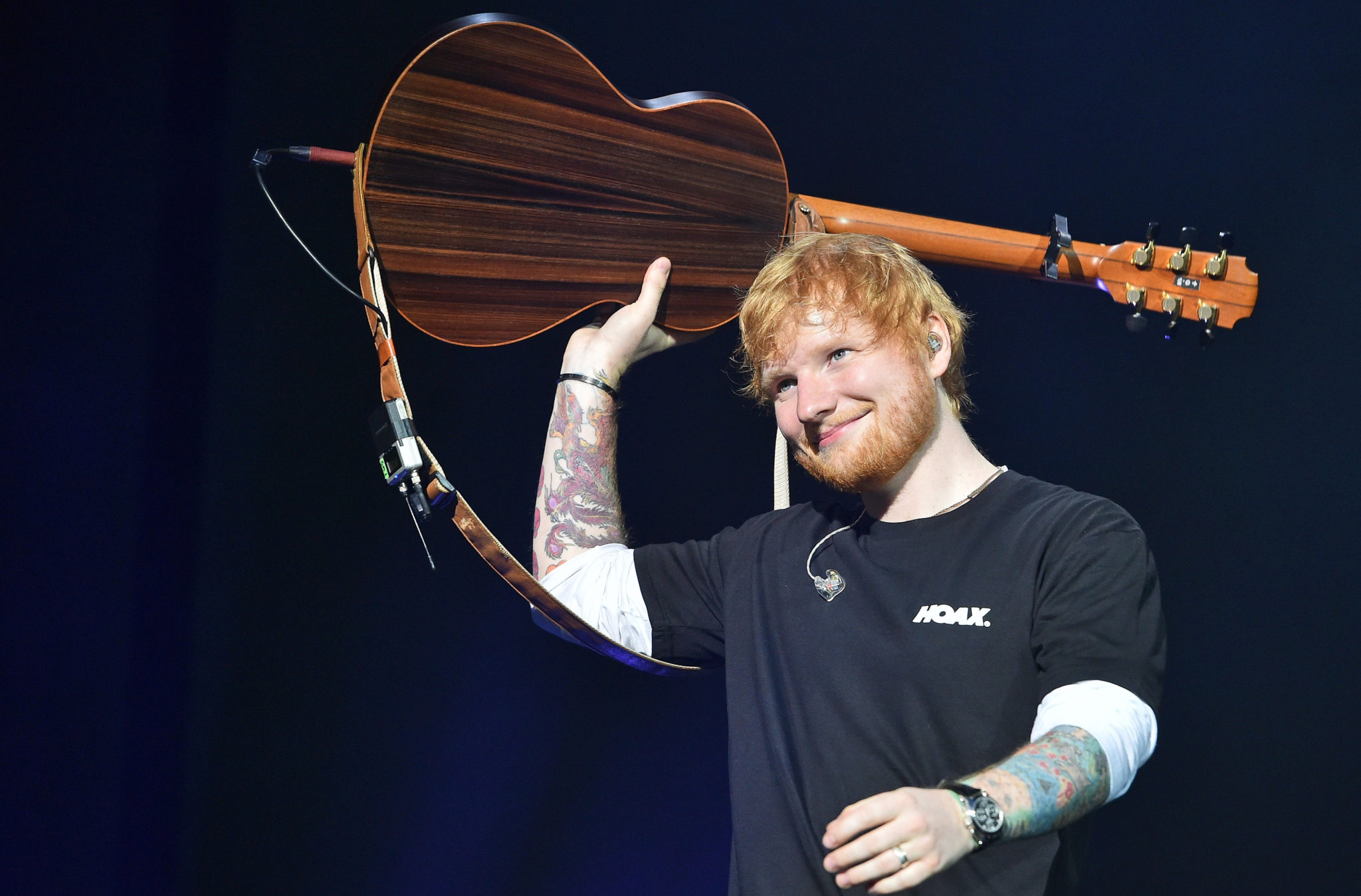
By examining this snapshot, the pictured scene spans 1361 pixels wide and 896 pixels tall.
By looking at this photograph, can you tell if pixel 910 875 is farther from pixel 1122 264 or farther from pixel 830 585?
pixel 1122 264

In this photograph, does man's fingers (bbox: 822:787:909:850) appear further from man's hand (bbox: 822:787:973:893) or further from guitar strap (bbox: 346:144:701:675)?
guitar strap (bbox: 346:144:701:675)

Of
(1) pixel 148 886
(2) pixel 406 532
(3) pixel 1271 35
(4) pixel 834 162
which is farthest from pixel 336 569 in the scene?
(3) pixel 1271 35

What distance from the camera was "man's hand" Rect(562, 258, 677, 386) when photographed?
147 centimetres

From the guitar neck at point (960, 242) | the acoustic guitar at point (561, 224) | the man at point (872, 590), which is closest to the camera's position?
the man at point (872, 590)

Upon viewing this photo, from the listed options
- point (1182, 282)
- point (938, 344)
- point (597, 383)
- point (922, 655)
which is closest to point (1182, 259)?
point (1182, 282)

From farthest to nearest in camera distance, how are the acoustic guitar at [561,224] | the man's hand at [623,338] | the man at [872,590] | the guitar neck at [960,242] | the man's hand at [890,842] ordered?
the guitar neck at [960,242]
the man's hand at [623,338]
the acoustic guitar at [561,224]
the man at [872,590]
the man's hand at [890,842]

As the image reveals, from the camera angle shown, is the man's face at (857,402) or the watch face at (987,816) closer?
the watch face at (987,816)

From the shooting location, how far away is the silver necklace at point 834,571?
135cm

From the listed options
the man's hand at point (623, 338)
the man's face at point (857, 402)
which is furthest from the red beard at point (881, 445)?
the man's hand at point (623, 338)

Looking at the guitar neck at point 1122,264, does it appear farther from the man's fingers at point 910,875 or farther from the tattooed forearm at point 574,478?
the man's fingers at point 910,875

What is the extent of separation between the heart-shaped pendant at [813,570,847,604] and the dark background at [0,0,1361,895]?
33.9 inches

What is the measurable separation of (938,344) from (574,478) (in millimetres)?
566

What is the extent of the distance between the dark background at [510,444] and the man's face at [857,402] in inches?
24.9

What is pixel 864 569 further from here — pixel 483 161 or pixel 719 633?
pixel 483 161
